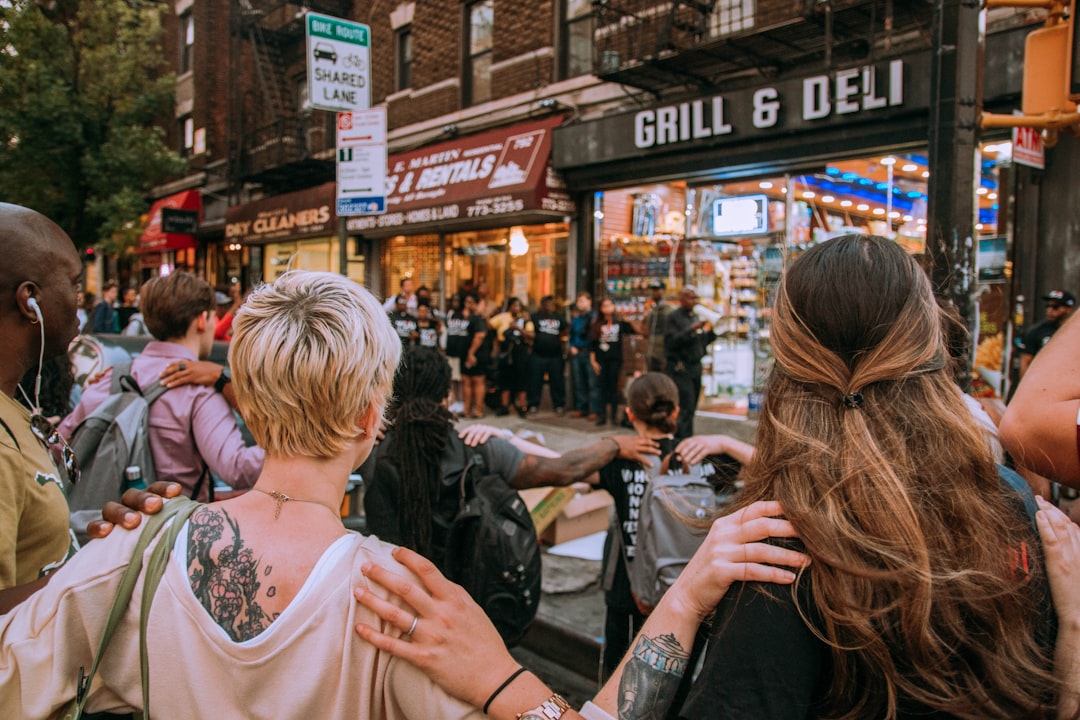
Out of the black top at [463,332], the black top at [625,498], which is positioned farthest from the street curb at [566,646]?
the black top at [463,332]

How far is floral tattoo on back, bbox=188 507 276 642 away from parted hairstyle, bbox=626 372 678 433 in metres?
2.28

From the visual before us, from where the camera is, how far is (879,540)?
121cm

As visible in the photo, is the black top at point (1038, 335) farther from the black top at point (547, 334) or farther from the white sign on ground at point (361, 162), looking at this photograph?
the black top at point (547, 334)

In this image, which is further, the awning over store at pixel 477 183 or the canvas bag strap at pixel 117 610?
the awning over store at pixel 477 183

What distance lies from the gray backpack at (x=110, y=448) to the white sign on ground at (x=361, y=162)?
3.29m

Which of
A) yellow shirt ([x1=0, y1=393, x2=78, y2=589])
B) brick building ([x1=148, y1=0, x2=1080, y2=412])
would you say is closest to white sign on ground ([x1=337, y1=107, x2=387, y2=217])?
brick building ([x1=148, y1=0, x2=1080, y2=412])

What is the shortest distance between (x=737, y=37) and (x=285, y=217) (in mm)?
12199

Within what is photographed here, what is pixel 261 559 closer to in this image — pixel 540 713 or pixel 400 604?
pixel 400 604

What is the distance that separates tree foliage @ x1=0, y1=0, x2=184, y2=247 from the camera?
10.4m

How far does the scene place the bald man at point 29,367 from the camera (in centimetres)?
174

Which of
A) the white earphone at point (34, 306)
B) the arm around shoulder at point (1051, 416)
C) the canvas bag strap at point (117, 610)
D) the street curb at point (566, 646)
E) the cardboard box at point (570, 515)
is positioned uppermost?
the white earphone at point (34, 306)

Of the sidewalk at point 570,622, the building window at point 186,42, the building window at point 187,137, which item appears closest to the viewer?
the sidewalk at point 570,622

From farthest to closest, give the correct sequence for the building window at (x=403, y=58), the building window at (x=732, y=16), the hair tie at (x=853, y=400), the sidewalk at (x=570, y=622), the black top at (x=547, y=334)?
the building window at (x=403, y=58), the black top at (x=547, y=334), the building window at (x=732, y=16), the sidewalk at (x=570, y=622), the hair tie at (x=853, y=400)

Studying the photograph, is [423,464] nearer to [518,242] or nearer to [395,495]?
[395,495]
